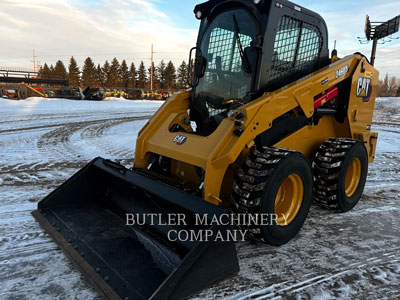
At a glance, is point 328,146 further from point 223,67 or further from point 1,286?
point 1,286

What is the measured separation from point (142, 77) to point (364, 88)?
233ft

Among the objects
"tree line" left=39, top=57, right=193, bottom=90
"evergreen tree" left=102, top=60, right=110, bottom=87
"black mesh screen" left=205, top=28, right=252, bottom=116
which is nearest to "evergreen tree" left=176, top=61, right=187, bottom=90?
"tree line" left=39, top=57, right=193, bottom=90

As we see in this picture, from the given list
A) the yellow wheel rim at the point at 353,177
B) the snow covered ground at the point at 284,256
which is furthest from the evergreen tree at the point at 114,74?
the yellow wheel rim at the point at 353,177

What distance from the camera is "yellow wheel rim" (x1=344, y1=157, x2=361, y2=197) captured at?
419 centimetres

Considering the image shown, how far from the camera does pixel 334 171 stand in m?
3.73

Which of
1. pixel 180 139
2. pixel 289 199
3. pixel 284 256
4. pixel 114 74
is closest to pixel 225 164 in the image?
pixel 180 139

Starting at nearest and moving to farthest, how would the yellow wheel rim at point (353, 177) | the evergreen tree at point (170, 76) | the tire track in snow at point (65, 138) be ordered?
the yellow wheel rim at point (353, 177), the tire track in snow at point (65, 138), the evergreen tree at point (170, 76)

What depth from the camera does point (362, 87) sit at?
14.8 ft

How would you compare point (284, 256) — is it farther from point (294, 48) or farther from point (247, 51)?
point (294, 48)

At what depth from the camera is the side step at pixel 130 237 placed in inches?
86.7

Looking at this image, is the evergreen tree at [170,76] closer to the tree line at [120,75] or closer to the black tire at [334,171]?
the tree line at [120,75]

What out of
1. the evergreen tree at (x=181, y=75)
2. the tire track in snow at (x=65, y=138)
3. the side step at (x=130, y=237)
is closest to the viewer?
the side step at (x=130, y=237)

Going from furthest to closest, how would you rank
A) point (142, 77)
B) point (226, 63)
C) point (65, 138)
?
1. point (142, 77)
2. point (65, 138)
3. point (226, 63)

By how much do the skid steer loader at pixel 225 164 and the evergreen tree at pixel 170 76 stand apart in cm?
6464
